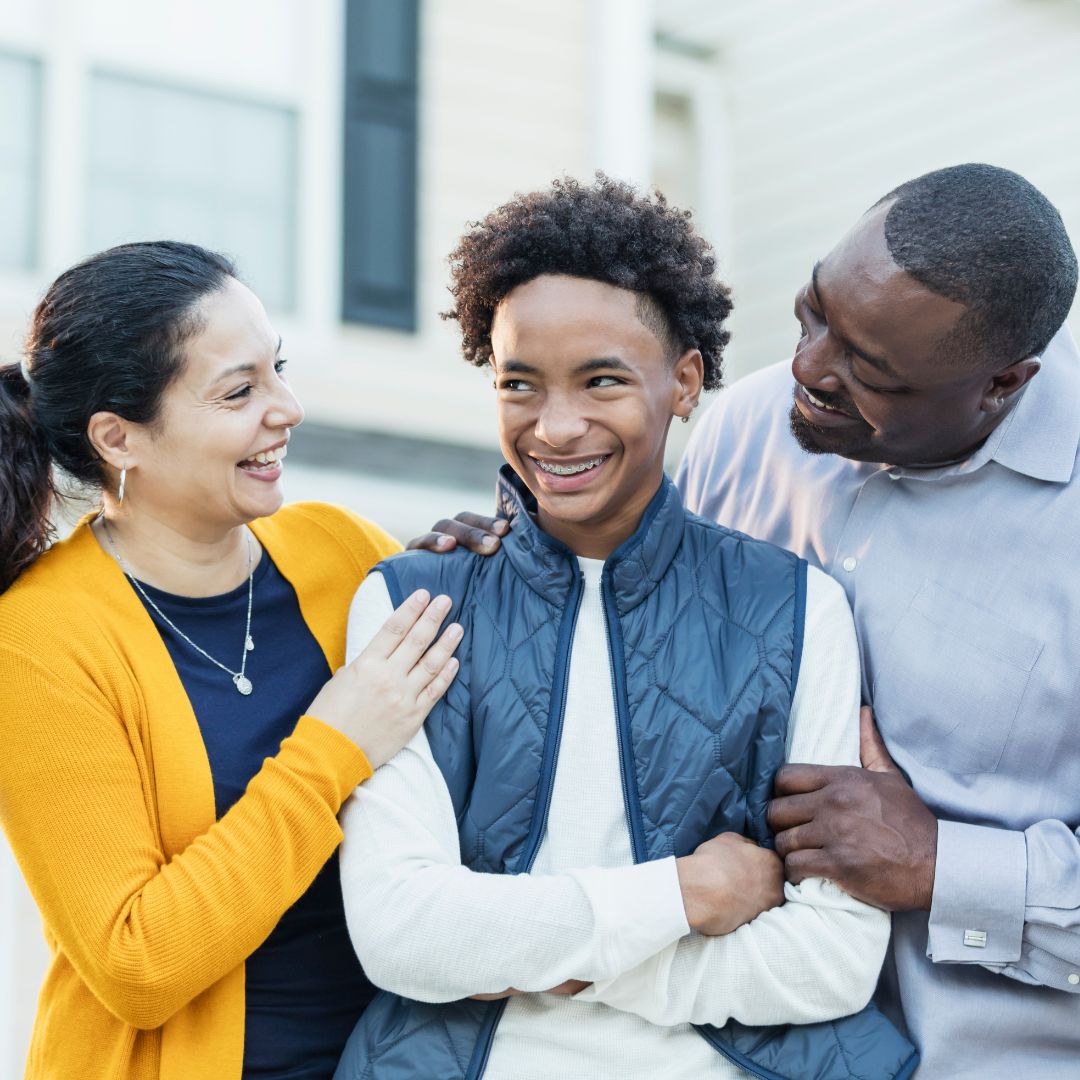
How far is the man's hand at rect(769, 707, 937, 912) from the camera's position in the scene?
8.33 ft

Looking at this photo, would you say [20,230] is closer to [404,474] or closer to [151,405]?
[404,474]

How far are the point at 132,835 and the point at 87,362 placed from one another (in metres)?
0.80

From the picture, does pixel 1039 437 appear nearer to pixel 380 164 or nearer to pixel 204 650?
pixel 204 650

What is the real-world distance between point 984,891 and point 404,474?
13.0ft

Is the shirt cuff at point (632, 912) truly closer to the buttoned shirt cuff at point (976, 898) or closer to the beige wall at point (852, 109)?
the buttoned shirt cuff at point (976, 898)

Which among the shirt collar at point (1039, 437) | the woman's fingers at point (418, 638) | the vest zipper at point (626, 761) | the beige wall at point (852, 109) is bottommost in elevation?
the vest zipper at point (626, 761)

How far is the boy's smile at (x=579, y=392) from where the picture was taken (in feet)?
8.74

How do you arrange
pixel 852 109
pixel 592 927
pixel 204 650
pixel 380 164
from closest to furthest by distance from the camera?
1. pixel 592 927
2. pixel 204 650
3. pixel 380 164
4. pixel 852 109

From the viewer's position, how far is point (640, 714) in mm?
2609

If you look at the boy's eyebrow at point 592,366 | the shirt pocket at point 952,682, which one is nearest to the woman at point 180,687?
the boy's eyebrow at point 592,366

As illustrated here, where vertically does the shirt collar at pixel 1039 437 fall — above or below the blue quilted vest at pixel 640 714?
above

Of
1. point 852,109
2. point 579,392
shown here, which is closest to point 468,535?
point 579,392

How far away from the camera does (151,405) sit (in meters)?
2.95

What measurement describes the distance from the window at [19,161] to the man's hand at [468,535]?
3495 mm
